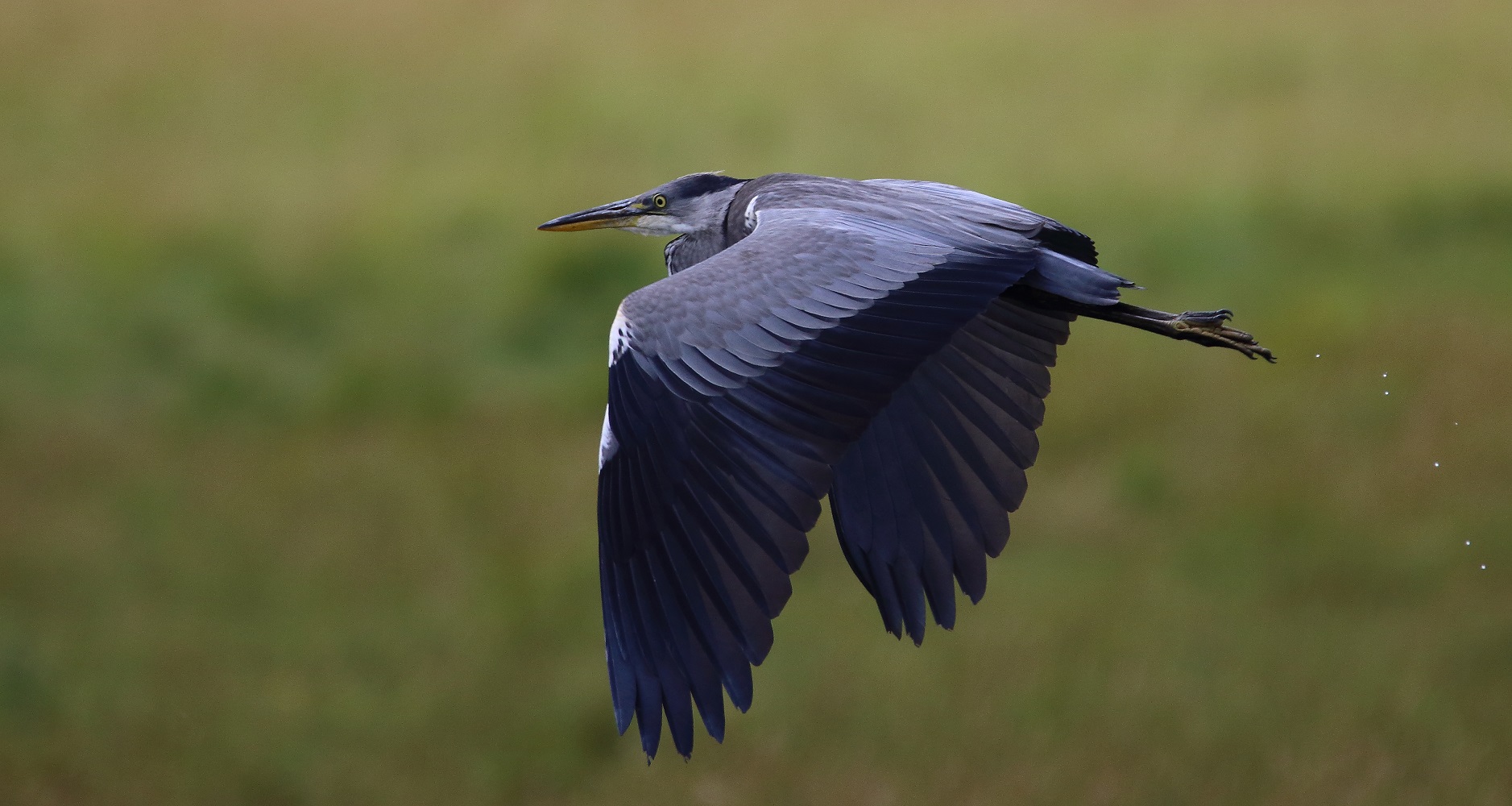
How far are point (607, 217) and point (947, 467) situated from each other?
1493mm

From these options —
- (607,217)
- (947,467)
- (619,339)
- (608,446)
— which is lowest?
(947,467)

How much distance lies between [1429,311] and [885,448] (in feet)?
19.6

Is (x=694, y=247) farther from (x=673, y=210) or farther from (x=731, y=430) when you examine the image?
(x=731, y=430)

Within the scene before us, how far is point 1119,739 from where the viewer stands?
26.1 feet

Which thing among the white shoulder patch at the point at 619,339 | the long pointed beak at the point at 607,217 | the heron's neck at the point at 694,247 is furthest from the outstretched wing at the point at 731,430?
A: the long pointed beak at the point at 607,217

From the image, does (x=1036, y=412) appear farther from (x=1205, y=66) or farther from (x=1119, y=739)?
(x=1205, y=66)

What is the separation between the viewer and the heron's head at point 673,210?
5.43 meters

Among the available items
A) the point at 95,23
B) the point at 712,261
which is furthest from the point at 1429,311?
the point at 95,23

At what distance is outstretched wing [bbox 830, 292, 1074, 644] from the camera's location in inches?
185

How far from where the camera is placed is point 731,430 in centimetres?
397

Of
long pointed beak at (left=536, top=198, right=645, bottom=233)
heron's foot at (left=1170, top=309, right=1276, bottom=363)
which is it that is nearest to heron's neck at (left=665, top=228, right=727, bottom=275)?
long pointed beak at (left=536, top=198, right=645, bottom=233)

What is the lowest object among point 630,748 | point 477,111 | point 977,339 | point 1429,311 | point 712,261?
point 630,748

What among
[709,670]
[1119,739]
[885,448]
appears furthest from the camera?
[1119,739]

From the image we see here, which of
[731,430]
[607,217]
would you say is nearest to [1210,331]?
[731,430]
